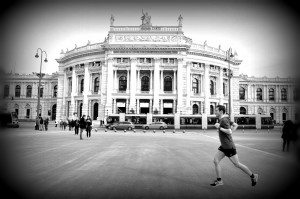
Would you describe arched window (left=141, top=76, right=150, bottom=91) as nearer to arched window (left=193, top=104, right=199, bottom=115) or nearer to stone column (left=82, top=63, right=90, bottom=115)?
arched window (left=193, top=104, right=199, bottom=115)

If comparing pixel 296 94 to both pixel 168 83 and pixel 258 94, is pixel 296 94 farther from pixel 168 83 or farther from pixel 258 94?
pixel 258 94

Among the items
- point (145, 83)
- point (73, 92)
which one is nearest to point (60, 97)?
point (73, 92)

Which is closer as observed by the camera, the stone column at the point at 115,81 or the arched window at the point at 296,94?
the arched window at the point at 296,94

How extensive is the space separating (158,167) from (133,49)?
4235cm

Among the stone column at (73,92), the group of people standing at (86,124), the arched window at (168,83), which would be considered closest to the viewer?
the group of people standing at (86,124)

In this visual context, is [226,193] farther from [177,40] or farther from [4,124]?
[177,40]

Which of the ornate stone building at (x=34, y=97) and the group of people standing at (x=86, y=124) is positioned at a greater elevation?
the ornate stone building at (x=34, y=97)

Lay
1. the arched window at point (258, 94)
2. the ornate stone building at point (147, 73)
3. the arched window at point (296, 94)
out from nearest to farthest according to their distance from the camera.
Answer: the arched window at point (296, 94) → the ornate stone building at point (147, 73) → the arched window at point (258, 94)

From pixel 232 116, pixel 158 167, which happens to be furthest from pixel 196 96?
pixel 158 167

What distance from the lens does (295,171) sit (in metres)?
3.04

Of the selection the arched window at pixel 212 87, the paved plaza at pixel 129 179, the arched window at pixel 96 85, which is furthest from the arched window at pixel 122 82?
the paved plaza at pixel 129 179

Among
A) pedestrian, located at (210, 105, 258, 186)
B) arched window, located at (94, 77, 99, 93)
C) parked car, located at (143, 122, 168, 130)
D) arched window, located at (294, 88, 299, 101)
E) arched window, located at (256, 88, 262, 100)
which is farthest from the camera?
arched window, located at (256, 88, 262, 100)

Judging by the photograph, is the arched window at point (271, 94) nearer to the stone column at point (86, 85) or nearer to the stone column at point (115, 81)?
the stone column at point (115, 81)

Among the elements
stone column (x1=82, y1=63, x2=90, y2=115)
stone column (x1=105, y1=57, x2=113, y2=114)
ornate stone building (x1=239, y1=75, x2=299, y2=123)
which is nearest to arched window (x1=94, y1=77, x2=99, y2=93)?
stone column (x1=82, y1=63, x2=90, y2=115)
